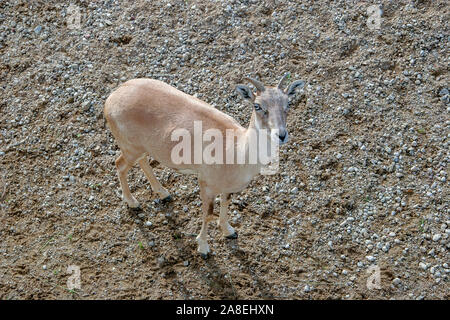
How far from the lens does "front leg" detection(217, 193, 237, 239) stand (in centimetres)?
688

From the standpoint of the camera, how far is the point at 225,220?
703cm

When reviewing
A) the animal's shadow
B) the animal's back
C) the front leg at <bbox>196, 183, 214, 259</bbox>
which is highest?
the animal's back

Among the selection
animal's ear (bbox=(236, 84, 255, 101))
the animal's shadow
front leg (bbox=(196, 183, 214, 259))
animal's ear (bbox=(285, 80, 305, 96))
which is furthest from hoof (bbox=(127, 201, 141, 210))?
animal's ear (bbox=(285, 80, 305, 96))

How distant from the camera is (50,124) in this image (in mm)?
8523

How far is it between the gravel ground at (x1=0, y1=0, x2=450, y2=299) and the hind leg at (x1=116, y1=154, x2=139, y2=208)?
186 millimetres

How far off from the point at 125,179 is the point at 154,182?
44cm

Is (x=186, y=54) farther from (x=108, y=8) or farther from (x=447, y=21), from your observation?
(x=447, y=21)

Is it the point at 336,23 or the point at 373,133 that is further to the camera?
the point at 336,23

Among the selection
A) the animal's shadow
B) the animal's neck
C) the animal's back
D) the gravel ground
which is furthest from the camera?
the gravel ground

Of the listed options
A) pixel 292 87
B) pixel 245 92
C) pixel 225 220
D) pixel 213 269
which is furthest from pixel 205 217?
pixel 292 87

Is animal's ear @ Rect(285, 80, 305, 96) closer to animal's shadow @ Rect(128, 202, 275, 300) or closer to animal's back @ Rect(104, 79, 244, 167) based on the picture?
animal's back @ Rect(104, 79, 244, 167)

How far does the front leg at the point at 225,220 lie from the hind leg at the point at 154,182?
0.93 m

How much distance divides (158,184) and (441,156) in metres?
4.36

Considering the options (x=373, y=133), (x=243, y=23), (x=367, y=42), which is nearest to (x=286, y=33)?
(x=243, y=23)
